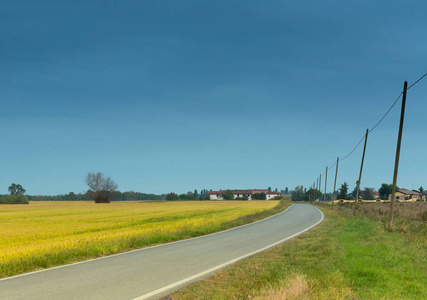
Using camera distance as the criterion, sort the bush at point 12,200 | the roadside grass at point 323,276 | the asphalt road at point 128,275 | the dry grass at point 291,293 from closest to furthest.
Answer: the dry grass at point 291,293, the roadside grass at point 323,276, the asphalt road at point 128,275, the bush at point 12,200

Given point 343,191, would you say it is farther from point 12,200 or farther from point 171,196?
point 12,200

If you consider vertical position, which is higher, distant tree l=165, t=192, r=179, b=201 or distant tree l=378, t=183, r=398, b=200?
distant tree l=378, t=183, r=398, b=200

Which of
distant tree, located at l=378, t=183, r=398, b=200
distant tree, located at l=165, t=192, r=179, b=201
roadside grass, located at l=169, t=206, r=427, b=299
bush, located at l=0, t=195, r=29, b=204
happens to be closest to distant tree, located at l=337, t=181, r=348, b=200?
distant tree, located at l=378, t=183, r=398, b=200

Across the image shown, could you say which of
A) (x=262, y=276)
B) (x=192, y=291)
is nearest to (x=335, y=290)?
(x=262, y=276)

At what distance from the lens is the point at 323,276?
754cm

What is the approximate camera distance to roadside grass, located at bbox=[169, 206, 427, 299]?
20.5 feet

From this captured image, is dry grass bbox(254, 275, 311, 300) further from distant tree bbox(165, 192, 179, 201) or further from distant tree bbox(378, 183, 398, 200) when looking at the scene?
distant tree bbox(378, 183, 398, 200)

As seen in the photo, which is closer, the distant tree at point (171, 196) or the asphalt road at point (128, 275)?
the asphalt road at point (128, 275)

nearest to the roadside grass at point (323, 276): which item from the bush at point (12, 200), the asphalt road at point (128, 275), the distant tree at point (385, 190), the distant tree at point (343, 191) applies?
the asphalt road at point (128, 275)

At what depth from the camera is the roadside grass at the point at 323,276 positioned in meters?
6.25

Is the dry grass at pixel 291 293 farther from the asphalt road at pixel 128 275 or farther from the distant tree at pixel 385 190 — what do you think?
the distant tree at pixel 385 190

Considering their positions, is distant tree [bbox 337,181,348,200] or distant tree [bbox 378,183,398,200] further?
distant tree [bbox 378,183,398,200]

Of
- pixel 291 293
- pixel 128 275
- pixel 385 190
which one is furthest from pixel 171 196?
pixel 291 293

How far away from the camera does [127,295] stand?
21.7 ft
